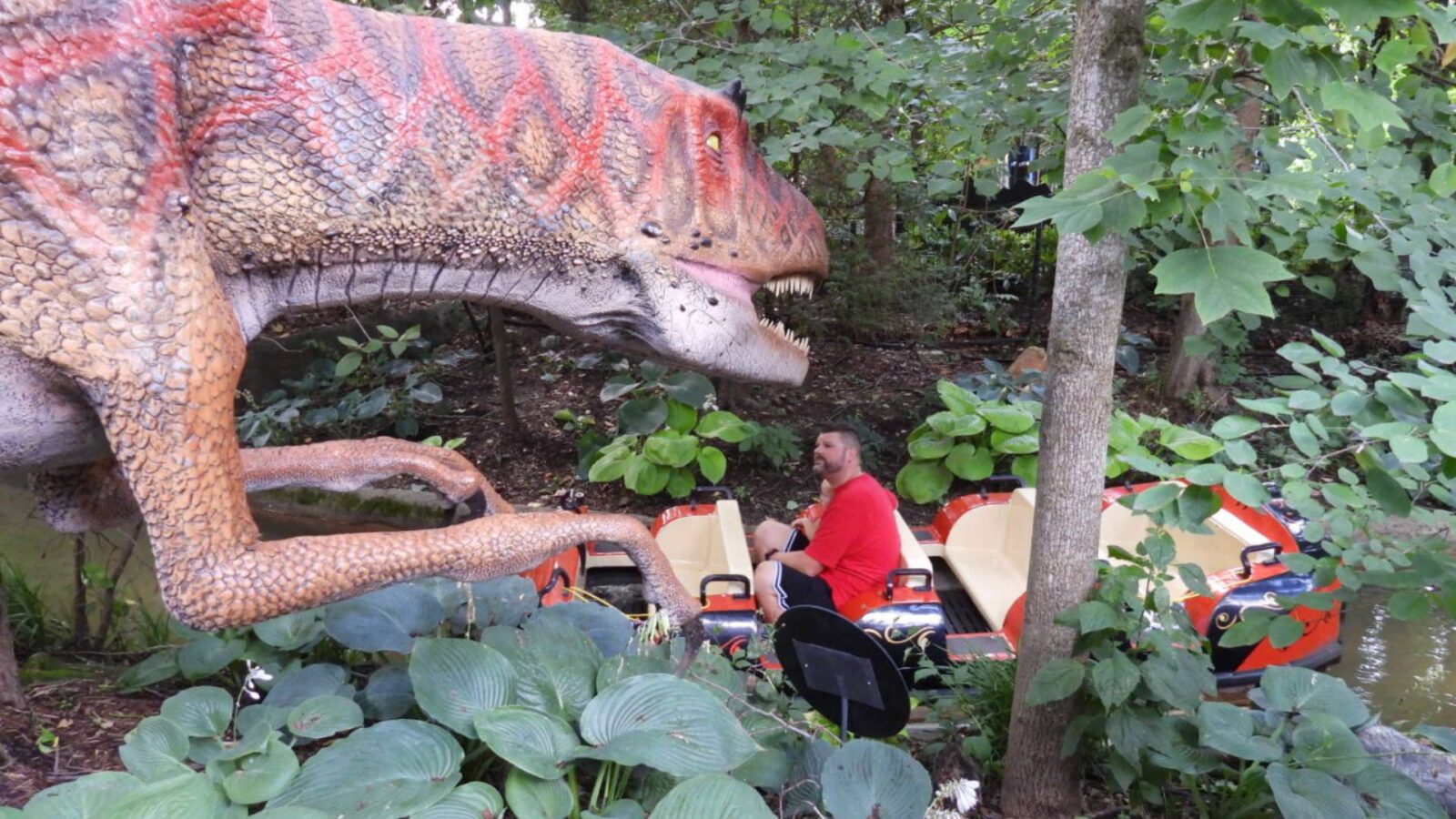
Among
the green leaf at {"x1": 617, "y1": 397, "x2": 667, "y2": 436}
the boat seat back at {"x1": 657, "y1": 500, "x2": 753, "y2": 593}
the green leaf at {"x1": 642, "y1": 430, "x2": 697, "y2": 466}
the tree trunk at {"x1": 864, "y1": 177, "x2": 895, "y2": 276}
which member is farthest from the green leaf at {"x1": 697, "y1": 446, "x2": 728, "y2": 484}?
the tree trunk at {"x1": 864, "y1": 177, "x2": 895, "y2": 276}

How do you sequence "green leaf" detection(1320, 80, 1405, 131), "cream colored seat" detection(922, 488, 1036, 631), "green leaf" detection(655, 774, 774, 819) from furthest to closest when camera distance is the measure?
"cream colored seat" detection(922, 488, 1036, 631) → "green leaf" detection(655, 774, 774, 819) → "green leaf" detection(1320, 80, 1405, 131)

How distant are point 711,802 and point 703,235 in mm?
1128

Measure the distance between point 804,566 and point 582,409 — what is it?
130 inches

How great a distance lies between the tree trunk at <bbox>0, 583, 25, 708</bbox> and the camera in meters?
2.33

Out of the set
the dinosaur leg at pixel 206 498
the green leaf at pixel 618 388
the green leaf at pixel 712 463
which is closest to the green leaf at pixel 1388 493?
the dinosaur leg at pixel 206 498

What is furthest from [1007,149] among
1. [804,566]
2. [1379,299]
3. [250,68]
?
[1379,299]

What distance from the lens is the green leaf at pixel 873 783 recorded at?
1.82 meters

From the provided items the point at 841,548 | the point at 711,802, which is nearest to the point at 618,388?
the point at 841,548

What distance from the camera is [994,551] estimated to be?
4.68 m

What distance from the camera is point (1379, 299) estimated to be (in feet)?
29.1

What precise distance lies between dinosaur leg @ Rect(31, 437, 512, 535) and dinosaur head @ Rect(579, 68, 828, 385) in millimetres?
743

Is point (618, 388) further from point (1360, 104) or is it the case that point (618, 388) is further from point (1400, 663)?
point (1360, 104)

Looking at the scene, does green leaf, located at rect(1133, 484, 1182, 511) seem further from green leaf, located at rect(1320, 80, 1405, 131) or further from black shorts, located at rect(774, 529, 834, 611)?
black shorts, located at rect(774, 529, 834, 611)

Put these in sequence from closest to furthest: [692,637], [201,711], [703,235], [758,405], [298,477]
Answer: [201,711] < [703,235] < [692,637] < [298,477] < [758,405]
